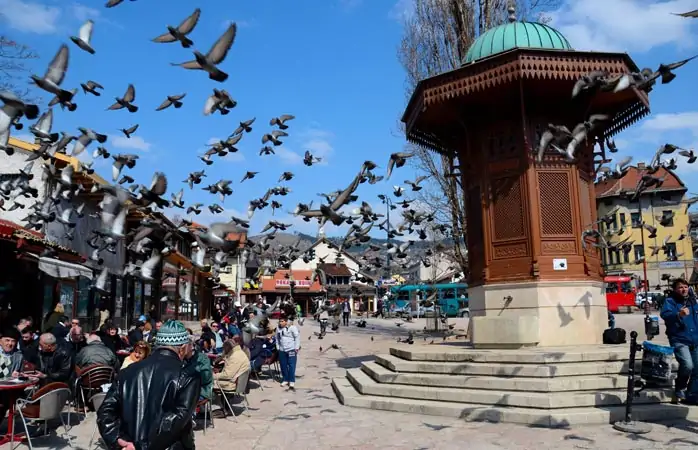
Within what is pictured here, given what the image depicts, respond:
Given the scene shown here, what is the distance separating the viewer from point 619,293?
4559 centimetres

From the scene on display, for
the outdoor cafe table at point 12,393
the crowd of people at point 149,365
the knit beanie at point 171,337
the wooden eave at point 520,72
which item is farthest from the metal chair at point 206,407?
the wooden eave at point 520,72

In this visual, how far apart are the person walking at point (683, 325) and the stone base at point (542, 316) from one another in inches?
131

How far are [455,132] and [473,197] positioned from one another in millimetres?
1972

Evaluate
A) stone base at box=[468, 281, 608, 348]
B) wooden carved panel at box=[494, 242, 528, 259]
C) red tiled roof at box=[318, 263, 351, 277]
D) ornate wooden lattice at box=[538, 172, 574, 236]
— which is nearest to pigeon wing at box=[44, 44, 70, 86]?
stone base at box=[468, 281, 608, 348]

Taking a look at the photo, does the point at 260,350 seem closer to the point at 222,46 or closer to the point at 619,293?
the point at 222,46

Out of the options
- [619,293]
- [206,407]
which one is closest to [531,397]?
[206,407]

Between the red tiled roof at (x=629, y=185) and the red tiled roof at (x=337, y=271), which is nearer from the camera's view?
the red tiled roof at (x=629, y=185)

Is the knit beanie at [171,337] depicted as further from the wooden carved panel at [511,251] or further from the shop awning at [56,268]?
the shop awning at [56,268]

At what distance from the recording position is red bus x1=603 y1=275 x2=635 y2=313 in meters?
45.1

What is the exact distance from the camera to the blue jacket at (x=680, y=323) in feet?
A: 26.1

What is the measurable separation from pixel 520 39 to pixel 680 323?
7.94m

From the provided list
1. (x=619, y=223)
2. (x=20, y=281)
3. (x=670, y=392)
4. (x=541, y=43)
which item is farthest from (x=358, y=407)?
(x=619, y=223)

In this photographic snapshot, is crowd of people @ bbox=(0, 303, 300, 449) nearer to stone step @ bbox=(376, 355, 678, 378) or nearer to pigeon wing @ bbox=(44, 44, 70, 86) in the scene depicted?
stone step @ bbox=(376, 355, 678, 378)

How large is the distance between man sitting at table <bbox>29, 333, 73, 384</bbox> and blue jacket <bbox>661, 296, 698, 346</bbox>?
31.3 feet
